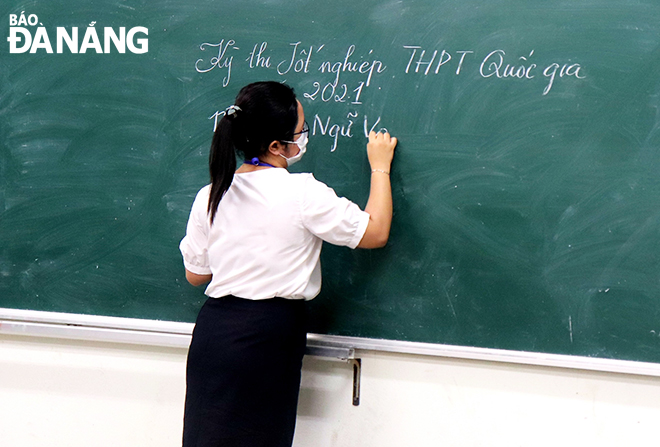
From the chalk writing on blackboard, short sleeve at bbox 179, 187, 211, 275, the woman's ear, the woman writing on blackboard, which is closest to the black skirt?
the woman writing on blackboard

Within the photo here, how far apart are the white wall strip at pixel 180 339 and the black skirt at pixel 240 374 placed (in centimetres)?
22

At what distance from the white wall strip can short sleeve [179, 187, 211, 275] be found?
0.28 meters

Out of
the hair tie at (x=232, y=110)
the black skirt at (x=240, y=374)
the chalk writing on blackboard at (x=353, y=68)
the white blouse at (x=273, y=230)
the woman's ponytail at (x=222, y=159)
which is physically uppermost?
the chalk writing on blackboard at (x=353, y=68)

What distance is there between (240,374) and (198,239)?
1.27 feet

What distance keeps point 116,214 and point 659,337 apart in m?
1.64

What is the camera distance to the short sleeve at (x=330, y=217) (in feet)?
4.92

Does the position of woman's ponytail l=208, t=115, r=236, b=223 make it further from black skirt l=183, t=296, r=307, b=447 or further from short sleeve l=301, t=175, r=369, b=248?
black skirt l=183, t=296, r=307, b=447

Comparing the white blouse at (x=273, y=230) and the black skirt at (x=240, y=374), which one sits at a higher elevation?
the white blouse at (x=273, y=230)

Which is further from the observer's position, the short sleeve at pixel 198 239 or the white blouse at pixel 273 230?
the short sleeve at pixel 198 239

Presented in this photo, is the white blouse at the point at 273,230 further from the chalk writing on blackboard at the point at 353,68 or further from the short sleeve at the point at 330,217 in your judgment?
the chalk writing on blackboard at the point at 353,68

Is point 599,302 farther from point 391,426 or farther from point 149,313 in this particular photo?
point 149,313

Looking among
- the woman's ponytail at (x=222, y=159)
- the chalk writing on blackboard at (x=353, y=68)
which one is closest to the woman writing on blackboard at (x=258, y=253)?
the woman's ponytail at (x=222, y=159)

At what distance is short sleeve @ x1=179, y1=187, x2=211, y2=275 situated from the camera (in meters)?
1.61

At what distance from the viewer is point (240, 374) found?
5.11ft
